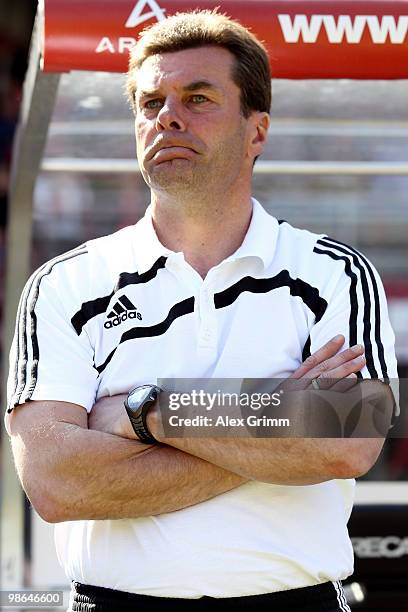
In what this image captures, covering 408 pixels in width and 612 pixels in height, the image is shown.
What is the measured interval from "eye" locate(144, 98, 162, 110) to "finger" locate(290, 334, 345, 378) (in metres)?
0.61

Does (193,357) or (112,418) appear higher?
(193,357)

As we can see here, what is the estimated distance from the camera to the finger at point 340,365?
204 centimetres

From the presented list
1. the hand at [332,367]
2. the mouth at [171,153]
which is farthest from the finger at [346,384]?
the mouth at [171,153]

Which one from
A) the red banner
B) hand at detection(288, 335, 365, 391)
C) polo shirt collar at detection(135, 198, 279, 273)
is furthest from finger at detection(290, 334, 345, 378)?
the red banner

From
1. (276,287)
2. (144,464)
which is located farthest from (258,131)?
(144,464)

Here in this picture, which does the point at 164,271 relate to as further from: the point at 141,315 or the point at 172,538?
the point at 172,538

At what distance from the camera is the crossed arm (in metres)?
1.97

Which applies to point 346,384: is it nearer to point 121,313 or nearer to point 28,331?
point 121,313

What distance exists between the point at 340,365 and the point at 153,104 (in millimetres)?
672

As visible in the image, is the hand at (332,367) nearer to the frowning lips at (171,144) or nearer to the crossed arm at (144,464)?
the crossed arm at (144,464)

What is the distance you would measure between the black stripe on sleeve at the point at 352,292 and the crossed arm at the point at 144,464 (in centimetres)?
8

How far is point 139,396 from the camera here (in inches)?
79.4

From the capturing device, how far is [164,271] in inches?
85.9

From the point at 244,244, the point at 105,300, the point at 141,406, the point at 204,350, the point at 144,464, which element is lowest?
the point at 144,464
